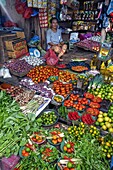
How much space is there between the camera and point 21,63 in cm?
511

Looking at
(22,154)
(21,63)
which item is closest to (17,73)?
(21,63)

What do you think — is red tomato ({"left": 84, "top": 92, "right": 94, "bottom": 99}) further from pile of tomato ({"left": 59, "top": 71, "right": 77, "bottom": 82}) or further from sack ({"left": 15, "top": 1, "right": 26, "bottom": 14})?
sack ({"left": 15, "top": 1, "right": 26, "bottom": 14})

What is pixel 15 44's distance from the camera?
588cm

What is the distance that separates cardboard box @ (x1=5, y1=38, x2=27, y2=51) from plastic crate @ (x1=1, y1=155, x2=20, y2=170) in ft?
14.0

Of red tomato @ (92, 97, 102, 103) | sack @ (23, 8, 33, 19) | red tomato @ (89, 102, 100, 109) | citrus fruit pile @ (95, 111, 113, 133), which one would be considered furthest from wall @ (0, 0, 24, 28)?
citrus fruit pile @ (95, 111, 113, 133)

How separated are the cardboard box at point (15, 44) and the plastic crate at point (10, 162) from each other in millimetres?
4266

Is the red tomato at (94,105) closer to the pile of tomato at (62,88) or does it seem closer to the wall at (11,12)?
the pile of tomato at (62,88)

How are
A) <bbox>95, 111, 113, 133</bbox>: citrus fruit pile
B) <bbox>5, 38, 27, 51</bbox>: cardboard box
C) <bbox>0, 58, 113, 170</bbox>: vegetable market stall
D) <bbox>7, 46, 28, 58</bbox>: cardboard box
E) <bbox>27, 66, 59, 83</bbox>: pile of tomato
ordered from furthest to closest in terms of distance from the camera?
<bbox>7, 46, 28, 58</bbox>: cardboard box < <bbox>5, 38, 27, 51</bbox>: cardboard box < <bbox>27, 66, 59, 83</bbox>: pile of tomato < <bbox>95, 111, 113, 133</bbox>: citrus fruit pile < <bbox>0, 58, 113, 170</bbox>: vegetable market stall

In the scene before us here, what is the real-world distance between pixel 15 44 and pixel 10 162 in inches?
176

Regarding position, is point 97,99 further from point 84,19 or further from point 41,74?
point 84,19

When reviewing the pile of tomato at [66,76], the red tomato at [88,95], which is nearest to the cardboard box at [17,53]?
the pile of tomato at [66,76]

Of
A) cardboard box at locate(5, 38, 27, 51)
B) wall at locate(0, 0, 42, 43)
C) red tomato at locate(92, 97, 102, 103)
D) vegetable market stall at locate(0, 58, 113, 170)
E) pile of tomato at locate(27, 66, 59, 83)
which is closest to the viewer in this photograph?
vegetable market stall at locate(0, 58, 113, 170)

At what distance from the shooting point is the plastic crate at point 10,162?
240 cm

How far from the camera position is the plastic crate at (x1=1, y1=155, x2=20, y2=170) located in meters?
2.40
